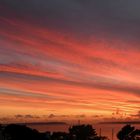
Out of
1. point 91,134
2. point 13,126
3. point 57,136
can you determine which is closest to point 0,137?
point 57,136

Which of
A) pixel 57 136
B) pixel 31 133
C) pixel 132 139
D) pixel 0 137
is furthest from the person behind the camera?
pixel 0 137

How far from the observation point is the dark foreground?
46156 mm

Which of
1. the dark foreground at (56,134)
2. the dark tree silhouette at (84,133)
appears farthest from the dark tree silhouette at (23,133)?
the dark tree silhouette at (84,133)

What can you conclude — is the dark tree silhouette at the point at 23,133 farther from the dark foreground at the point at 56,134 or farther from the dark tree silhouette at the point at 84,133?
the dark tree silhouette at the point at 84,133

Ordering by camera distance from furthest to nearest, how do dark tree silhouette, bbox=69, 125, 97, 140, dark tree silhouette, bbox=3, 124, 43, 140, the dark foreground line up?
dark tree silhouette, bbox=69, 125, 97, 140, the dark foreground, dark tree silhouette, bbox=3, 124, 43, 140

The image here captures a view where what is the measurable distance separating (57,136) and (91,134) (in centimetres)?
987

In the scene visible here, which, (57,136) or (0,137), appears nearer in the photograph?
(57,136)

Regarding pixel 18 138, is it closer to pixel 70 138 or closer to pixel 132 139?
pixel 132 139

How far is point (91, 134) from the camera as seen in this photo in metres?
82.8

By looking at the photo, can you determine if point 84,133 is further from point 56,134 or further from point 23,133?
point 23,133

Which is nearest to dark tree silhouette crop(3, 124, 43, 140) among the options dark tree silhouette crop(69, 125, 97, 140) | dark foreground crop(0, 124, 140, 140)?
dark foreground crop(0, 124, 140, 140)

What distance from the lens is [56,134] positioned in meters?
75.9

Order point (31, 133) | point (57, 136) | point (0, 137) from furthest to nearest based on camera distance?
point (0, 137)
point (57, 136)
point (31, 133)

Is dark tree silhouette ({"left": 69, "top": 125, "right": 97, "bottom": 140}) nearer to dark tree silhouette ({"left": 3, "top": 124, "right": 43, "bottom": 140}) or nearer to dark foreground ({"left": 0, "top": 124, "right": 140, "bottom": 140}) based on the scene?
dark foreground ({"left": 0, "top": 124, "right": 140, "bottom": 140})
